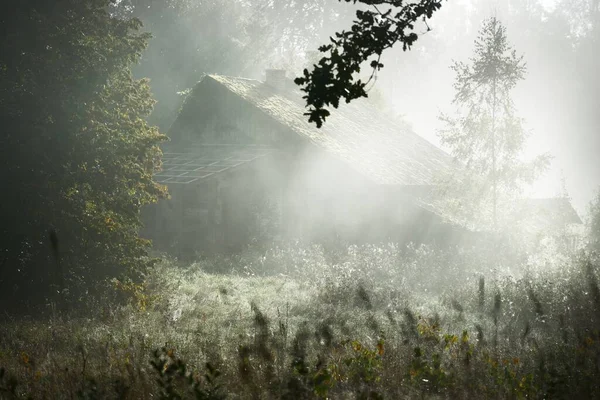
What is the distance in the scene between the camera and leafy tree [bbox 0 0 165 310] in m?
14.4

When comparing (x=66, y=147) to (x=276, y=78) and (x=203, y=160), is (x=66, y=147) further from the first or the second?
(x=276, y=78)

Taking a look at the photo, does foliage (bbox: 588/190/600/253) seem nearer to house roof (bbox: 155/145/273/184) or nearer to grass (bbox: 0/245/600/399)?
grass (bbox: 0/245/600/399)

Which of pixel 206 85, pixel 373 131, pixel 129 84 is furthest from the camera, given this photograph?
pixel 373 131

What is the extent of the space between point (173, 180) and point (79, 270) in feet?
39.0

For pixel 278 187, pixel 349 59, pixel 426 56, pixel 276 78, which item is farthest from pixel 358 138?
pixel 426 56

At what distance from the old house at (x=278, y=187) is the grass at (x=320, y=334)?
9.24 ft

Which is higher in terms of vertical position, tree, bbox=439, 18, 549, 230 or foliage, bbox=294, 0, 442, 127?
tree, bbox=439, 18, 549, 230

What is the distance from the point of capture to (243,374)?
6469 mm

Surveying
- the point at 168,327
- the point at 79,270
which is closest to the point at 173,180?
the point at 79,270

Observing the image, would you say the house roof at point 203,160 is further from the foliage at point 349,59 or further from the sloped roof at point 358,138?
the foliage at point 349,59

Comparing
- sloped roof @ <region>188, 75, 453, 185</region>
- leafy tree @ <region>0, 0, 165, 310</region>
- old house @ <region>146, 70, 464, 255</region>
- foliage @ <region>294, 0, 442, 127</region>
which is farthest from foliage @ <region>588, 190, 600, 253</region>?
foliage @ <region>294, 0, 442, 127</region>

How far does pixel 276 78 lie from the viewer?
119 ft

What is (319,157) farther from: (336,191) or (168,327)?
(168,327)

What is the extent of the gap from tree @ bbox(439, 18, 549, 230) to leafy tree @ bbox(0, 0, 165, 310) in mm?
13036
